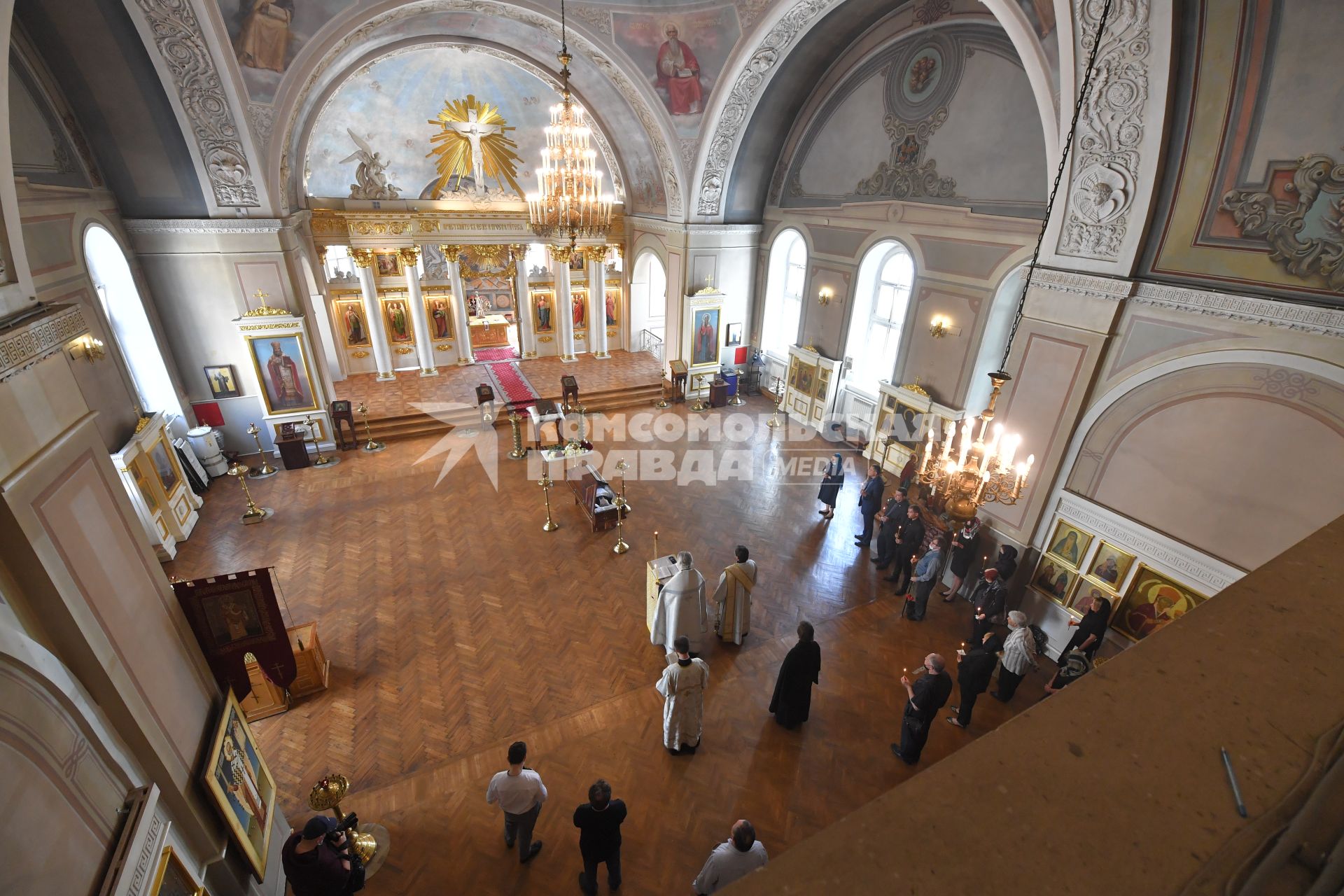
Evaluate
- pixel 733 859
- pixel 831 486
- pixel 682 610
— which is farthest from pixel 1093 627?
pixel 733 859

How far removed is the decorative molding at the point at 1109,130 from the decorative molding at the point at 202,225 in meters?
11.8

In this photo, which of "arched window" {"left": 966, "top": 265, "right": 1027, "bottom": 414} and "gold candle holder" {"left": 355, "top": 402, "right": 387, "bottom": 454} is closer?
"arched window" {"left": 966, "top": 265, "right": 1027, "bottom": 414}

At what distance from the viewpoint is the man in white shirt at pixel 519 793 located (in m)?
4.00

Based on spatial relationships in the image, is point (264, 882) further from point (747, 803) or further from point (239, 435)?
point (239, 435)

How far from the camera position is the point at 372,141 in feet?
45.4

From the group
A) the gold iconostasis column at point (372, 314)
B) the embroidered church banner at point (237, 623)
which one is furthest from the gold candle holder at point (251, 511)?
the gold iconostasis column at point (372, 314)

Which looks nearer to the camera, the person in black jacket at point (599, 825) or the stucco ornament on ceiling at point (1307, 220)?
the person in black jacket at point (599, 825)

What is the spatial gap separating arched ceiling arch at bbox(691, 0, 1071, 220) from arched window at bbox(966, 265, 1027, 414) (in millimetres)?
1805

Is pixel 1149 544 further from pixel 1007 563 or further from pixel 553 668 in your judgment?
pixel 553 668

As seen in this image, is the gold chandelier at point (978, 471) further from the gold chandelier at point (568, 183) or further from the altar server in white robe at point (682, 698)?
the gold chandelier at point (568, 183)

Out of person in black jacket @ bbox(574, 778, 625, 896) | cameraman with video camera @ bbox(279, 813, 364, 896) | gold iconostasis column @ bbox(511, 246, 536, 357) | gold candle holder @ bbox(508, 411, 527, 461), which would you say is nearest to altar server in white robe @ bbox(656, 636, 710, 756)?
person in black jacket @ bbox(574, 778, 625, 896)

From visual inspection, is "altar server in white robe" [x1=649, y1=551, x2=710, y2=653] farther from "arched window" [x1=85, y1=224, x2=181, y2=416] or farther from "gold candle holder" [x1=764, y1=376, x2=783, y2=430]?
"arched window" [x1=85, y1=224, x2=181, y2=416]

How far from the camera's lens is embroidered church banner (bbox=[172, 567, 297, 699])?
Result: 4.43m

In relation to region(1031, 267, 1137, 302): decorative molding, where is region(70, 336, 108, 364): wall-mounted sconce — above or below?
below
